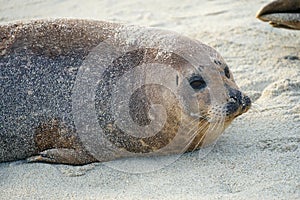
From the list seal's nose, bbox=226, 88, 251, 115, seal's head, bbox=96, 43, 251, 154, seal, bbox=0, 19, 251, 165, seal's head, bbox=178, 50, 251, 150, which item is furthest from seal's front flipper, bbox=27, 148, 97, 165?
seal's nose, bbox=226, 88, 251, 115

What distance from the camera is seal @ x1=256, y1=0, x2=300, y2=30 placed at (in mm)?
4484

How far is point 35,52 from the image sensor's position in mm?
3363

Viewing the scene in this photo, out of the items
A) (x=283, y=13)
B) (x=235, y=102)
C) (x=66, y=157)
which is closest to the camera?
(x=235, y=102)

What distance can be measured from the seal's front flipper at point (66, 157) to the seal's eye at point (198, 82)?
2.28 feet

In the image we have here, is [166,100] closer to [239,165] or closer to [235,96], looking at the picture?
[235,96]

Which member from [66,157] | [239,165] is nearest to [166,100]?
[239,165]

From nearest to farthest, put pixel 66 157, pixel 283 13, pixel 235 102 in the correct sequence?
pixel 235 102 → pixel 66 157 → pixel 283 13

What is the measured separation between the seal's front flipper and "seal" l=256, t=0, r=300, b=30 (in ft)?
6.61

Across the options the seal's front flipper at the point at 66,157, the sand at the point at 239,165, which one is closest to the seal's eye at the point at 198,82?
the sand at the point at 239,165

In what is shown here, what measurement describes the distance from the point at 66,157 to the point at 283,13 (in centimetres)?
216

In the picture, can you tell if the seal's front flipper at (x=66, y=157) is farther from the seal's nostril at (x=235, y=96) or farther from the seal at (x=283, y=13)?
the seal at (x=283, y=13)

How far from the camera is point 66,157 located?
327 cm

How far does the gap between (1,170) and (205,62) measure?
1285 millimetres

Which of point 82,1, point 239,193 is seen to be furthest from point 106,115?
point 82,1
